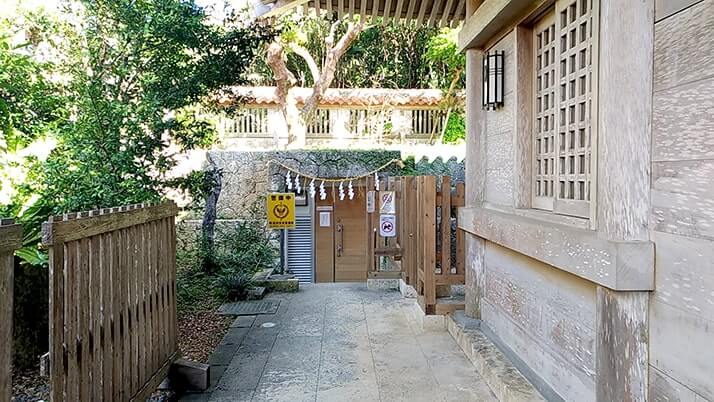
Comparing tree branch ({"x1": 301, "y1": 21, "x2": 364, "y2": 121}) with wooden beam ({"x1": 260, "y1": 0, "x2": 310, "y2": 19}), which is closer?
wooden beam ({"x1": 260, "y1": 0, "x2": 310, "y2": 19})

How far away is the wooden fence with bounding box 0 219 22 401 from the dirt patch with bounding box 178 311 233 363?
271 centimetres

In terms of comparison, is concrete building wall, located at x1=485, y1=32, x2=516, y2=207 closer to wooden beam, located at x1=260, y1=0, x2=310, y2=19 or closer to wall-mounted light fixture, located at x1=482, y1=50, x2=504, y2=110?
wall-mounted light fixture, located at x1=482, y1=50, x2=504, y2=110

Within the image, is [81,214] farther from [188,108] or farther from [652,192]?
[188,108]

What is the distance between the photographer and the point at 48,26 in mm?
4871

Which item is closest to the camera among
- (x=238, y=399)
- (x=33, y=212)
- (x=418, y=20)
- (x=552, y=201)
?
(x=552, y=201)

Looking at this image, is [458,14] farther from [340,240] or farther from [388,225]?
[340,240]

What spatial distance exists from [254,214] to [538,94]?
740 centimetres

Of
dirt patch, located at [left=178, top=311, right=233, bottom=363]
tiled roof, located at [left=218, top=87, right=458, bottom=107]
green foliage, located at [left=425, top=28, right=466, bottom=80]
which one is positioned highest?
green foliage, located at [left=425, top=28, right=466, bottom=80]

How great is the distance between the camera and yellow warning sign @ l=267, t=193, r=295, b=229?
307 inches

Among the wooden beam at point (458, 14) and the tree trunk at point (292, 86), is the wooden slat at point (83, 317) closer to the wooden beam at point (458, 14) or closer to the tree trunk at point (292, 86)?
the wooden beam at point (458, 14)

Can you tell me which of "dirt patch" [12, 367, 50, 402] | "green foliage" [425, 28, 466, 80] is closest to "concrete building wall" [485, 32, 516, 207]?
"dirt patch" [12, 367, 50, 402]

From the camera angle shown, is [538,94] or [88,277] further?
[538,94]

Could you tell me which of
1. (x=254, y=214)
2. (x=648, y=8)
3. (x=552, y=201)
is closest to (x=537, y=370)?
(x=552, y=201)

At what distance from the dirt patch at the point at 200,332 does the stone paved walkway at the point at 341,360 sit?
15 cm
